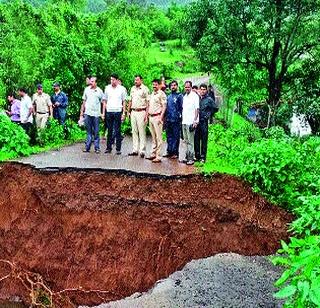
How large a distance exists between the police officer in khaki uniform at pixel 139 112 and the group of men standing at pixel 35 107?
245cm

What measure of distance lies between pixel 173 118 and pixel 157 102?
1.70 ft

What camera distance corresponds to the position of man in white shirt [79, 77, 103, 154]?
1403 centimetres

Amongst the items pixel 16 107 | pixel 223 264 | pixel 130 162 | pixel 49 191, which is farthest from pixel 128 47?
pixel 223 264

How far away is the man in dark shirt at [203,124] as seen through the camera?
13078 mm

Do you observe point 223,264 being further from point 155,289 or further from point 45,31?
point 45,31

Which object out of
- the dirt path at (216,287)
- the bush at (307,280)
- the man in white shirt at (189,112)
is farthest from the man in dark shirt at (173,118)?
the bush at (307,280)

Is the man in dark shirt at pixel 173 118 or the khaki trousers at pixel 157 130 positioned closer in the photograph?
the man in dark shirt at pixel 173 118

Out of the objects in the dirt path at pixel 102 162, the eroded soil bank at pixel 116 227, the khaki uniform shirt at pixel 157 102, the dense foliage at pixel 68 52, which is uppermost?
the dense foliage at pixel 68 52

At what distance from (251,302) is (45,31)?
13.3 metres

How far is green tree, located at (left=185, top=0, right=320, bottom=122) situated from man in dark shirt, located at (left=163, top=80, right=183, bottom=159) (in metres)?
6.50

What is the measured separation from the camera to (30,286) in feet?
38.8

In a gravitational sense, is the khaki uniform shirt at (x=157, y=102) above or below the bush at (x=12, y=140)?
above

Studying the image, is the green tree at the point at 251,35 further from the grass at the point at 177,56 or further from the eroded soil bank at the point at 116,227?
the grass at the point at 177,56

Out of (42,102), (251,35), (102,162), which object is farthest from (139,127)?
(251,35)
